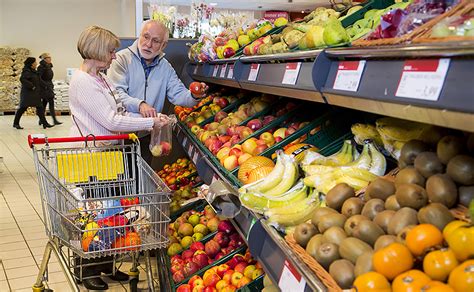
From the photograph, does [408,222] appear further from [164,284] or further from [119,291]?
[119,291]

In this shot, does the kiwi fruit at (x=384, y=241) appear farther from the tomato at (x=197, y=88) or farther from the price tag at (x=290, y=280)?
the tomato at (x=197, y=88)

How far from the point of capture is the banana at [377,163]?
183cm

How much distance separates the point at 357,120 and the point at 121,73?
2.26 meters

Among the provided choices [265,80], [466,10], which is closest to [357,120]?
[265,80]

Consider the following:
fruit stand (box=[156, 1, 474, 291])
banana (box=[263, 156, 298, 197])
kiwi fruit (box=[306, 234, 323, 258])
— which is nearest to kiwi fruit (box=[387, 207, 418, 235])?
fruit stand (box=[156, 1, 474, 291])

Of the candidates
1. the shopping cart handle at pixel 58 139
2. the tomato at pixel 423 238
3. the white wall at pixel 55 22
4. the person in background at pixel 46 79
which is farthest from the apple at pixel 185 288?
the white wall at pixel 55 22

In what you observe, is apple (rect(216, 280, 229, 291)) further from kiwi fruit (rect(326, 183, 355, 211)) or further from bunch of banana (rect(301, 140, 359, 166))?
kiwi fruit (rect(326, 183, 355, 211))

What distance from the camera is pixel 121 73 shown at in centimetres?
409

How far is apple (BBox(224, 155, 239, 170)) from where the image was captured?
2750 mm

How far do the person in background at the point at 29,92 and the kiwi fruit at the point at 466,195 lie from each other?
12.2 m

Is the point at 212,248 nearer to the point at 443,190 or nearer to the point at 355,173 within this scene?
the point at 355,173

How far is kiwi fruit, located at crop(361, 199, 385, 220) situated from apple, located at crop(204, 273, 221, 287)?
1.32 m

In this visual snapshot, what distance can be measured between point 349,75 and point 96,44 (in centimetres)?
212

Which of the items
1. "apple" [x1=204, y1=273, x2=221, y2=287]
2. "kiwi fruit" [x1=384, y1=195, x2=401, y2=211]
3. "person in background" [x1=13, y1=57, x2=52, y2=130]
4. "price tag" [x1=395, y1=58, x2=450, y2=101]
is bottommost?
"person in background" [x1=13, y1=57, x2=52, y2=130]
